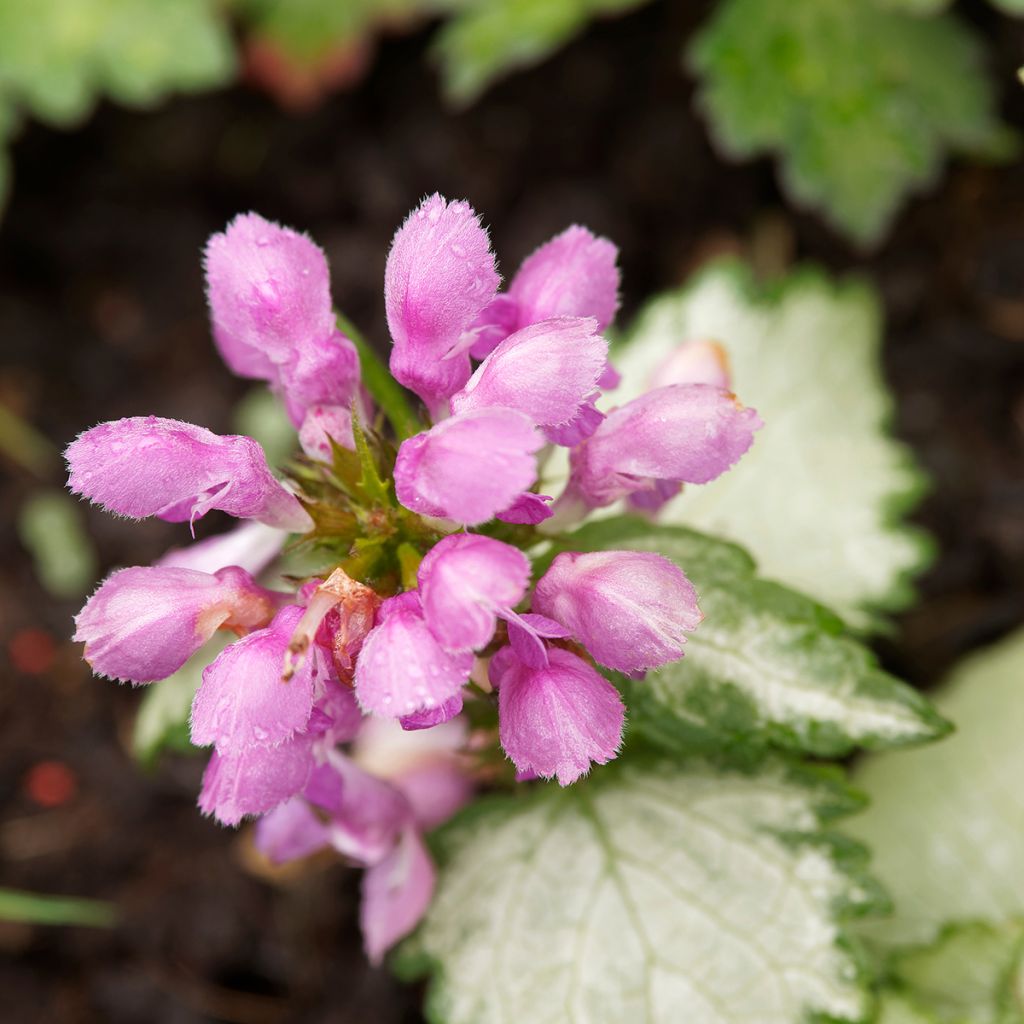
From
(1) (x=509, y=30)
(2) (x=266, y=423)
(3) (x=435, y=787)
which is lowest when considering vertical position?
(2) (x=266, y=423)

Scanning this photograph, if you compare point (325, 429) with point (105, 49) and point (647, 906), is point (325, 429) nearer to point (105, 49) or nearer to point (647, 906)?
point (647, 906)

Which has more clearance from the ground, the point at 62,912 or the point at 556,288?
the point at 556,288

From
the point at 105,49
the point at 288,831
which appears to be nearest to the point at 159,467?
the point at 288,831

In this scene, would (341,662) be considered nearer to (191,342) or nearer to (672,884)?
(672,884)

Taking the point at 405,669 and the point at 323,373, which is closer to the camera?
the point at 405,669

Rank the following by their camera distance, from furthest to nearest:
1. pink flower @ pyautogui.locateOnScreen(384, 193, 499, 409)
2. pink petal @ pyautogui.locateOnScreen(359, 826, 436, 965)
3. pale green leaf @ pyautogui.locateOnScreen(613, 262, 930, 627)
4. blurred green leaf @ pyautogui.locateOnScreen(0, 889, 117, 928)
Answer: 1. blurred green leaf @ pyautogui.locateOnScreen(0, 889, 117, 928)
2. pale green leaf @ pyautogui.locateOnScreen(613, 262, 930, 627)
3. pink petal @ pyautogui.locateOnScreen(359, 826, 436, 965)
4. pink flower @ pyautogui.locateOnScreen(384, 193, 499, 409)

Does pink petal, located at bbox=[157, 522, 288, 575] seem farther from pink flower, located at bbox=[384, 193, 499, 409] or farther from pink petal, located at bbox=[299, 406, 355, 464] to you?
pink flower, located at bbox=[384, 193, 499, 409]

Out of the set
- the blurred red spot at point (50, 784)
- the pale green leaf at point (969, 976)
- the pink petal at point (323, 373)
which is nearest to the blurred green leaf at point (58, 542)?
the blurred red spot at point (50, 784)

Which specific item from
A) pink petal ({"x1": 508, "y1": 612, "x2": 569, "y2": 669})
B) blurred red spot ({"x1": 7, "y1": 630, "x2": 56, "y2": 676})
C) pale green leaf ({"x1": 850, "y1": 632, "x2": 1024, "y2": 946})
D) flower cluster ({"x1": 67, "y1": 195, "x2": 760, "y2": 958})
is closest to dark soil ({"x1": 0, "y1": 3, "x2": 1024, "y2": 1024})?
blurred red spot ({"x1": 7, "y1": 630, "x2": 56, "y2": 676})

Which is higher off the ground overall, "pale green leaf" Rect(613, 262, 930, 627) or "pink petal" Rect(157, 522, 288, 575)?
"pale green leaf" Rect(613, 262, 930, 627)
